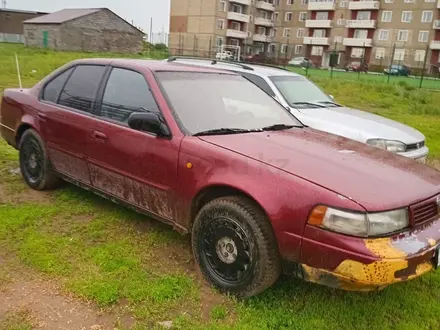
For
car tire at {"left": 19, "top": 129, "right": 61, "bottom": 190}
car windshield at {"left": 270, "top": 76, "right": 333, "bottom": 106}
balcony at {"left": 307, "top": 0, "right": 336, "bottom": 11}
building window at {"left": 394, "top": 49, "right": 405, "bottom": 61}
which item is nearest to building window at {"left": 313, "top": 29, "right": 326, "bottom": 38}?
balcony at {"left": 307, "top": 0, "right": 336, "bottom": 11}

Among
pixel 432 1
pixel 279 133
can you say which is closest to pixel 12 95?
pixel 279 133

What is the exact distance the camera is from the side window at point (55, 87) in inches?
191

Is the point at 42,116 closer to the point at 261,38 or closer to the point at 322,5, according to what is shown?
the point at 322,5

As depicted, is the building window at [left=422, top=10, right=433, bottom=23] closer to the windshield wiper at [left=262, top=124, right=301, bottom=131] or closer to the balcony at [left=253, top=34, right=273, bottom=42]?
the balcony at [left=253, top=34, right=273, bottom=42]

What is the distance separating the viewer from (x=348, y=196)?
2.76 meters

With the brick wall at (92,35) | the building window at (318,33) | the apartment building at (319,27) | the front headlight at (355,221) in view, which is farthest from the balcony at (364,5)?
the front headlight at (355,221)

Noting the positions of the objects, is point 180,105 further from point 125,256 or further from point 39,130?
point 39,130

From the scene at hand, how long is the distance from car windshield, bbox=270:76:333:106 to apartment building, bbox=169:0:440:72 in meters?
47.0

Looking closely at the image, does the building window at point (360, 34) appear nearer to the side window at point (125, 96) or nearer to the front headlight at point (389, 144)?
the front headlight at point (389, 144)

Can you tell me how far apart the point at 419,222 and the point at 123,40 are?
47519mm

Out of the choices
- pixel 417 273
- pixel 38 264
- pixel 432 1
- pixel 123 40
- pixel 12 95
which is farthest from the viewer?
pixel 432 1

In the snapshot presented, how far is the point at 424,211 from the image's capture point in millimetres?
3010

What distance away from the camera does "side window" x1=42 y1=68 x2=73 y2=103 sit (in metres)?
4.85

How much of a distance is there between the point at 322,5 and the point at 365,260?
2605 inches
